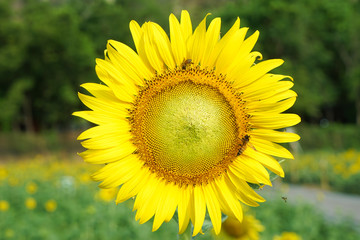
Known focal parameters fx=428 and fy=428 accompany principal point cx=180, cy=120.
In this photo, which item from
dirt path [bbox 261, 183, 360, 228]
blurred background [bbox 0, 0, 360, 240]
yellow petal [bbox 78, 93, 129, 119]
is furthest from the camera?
dirt path [bbox 261, 183, 360, 228]

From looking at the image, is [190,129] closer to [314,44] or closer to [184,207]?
[184,207]

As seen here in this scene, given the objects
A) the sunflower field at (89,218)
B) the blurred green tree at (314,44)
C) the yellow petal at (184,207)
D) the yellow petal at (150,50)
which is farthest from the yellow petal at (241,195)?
the blurred green tree at (314,44)

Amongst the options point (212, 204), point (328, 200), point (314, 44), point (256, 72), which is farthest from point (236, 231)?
point (314, 44)

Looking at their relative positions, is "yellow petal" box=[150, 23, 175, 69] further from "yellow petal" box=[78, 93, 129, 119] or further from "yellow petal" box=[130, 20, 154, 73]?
"yellow petal" box=[78, 93, 129, 119]

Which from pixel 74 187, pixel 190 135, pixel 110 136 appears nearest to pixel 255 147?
pixel 190 135

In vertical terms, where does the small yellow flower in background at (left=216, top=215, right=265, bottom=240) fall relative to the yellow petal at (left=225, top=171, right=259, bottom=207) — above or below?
below

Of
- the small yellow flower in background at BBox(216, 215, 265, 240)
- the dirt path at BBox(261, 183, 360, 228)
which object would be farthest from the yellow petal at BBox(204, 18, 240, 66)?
the dirt path at BBox(261, 183, 360, 228)
